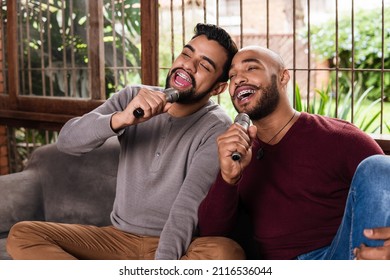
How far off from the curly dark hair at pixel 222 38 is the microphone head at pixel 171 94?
0.64 feet

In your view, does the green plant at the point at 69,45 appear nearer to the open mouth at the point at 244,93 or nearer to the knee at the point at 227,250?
the open mouth at the point at 244,93

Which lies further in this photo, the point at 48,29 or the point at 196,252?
the point at 48,29

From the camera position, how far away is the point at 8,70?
3791 mm

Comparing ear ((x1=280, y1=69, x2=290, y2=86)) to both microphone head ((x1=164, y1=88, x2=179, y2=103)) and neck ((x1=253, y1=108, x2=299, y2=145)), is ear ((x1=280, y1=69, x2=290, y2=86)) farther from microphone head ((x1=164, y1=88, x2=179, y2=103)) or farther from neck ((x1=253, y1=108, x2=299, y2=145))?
microphone head ((x1=164, y1=88, x2=179, y2=103))

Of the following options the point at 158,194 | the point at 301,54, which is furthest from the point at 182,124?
the point at 301,54

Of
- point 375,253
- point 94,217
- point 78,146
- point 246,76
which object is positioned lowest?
point 94,217

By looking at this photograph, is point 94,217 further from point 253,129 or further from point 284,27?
point 284,27

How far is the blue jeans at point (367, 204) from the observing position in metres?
1.66

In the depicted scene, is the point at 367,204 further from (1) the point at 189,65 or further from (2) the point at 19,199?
(2) the point at 19,199

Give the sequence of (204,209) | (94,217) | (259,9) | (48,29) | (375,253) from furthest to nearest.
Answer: (259,9), (48,29), (94,217), (204,209), (375,253)

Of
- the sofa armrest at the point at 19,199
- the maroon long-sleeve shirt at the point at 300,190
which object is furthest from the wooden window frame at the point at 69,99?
the maroon long-sleeve shirt at the point at 300,190

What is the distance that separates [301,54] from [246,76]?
6.47 meters

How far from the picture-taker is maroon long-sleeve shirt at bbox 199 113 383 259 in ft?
6.44

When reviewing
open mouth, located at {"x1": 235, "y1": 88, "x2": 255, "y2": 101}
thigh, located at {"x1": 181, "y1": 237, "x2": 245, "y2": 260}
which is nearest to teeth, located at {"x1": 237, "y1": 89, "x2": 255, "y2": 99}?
open mouth, located at {"x1": 235, "y1": 88, "x2": 255, "y2": 101}
